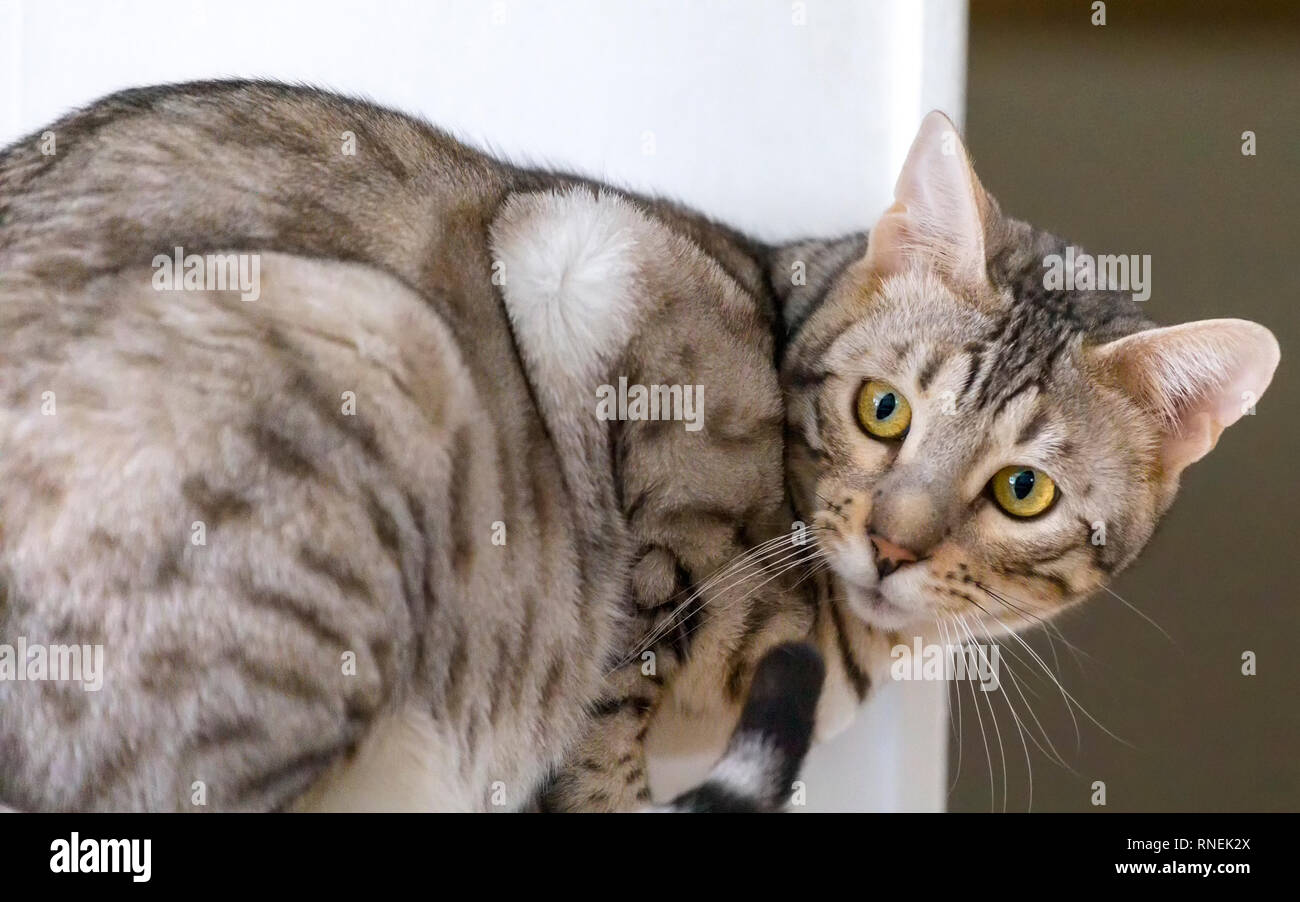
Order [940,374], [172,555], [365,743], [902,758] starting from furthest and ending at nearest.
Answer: [902,758] → [940,374] → [365,743] → [172,555]

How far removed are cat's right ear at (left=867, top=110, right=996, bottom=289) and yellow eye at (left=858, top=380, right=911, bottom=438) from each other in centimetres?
14

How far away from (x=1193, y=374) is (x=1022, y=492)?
0.21 metres

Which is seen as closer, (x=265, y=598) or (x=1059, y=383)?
(x=265, y=598)

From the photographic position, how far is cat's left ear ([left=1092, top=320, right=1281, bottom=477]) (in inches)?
42.9

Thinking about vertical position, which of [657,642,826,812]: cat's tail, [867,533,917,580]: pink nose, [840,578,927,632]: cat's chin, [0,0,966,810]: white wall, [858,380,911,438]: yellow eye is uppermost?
[0,0,966,810]: white wall

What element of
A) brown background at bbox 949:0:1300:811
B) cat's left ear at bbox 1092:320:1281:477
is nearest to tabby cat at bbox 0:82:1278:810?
cat's left ear at bbox 1092:320:1281:477

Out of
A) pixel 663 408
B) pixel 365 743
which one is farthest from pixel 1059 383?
pixel 365 743

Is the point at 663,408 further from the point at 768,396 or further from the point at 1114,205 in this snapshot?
the point at 1114,205

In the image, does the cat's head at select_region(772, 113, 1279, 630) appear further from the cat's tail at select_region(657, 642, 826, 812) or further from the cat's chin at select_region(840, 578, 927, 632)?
the cat's tail at select_region(657, 642, 826, 812)

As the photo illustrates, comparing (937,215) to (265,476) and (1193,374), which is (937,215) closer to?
(1193,374)

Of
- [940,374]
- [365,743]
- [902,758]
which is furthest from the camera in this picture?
[902,758]

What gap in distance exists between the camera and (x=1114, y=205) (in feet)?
4.25

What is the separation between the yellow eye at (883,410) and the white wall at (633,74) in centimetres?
27

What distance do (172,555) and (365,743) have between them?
25 centimetres
